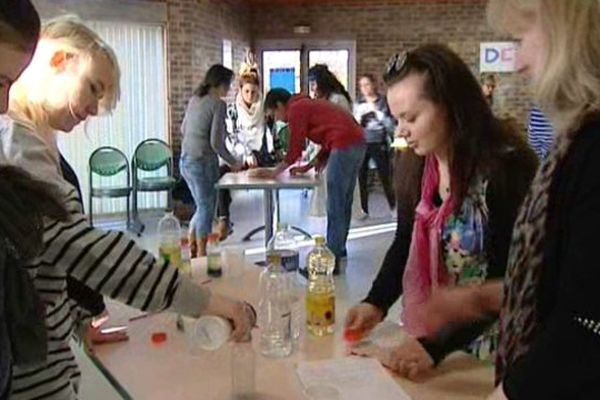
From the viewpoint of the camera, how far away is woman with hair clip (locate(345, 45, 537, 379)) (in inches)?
61.0

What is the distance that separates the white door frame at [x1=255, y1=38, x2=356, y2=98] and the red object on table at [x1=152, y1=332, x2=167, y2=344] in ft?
27.1

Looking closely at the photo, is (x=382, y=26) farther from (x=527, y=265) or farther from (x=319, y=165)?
(x=527, y=265)

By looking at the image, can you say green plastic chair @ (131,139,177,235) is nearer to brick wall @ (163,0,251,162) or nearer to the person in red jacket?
brick wall @ (163,0,251,162)

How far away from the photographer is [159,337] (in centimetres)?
174

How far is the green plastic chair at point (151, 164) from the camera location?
6988 millimetres

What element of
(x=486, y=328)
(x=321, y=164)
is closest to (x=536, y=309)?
(x=486, y=328)

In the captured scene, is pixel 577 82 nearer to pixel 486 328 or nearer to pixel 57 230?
pixel 486 328

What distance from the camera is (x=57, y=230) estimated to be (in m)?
1.24

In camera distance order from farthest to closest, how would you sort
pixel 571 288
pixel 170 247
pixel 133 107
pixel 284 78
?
pixel 284 78, pixel 133 107, pixel 170 247, pixel 571 288

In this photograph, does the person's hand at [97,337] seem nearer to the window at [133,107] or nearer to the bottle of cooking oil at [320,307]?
the bottle of cooking oil at [320,307]

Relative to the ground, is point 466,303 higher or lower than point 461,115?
lower

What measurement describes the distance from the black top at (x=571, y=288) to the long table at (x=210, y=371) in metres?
0.55

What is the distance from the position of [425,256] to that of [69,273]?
2.84 ft

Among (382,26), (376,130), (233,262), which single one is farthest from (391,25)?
(233,262)
